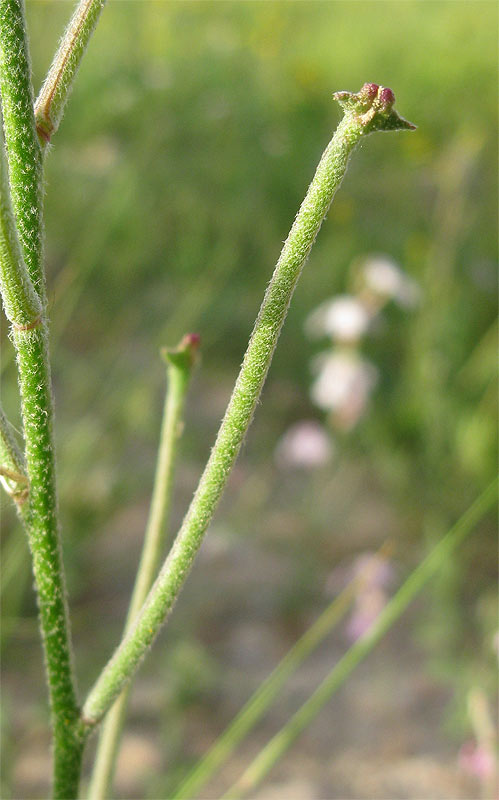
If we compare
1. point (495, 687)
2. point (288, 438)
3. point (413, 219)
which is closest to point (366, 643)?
point (495, 687)

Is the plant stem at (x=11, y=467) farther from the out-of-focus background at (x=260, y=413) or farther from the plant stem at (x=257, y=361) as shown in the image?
the out-of-focus background at (x=260, y=413)

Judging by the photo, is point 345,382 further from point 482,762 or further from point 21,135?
point 21,135

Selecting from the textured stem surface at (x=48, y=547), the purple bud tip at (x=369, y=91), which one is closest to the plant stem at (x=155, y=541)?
the textured stem surface at (x=48, y=547)

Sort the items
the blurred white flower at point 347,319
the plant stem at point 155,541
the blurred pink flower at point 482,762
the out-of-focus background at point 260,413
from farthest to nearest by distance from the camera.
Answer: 1. the blurred white flower at point 347,319
2. the out-of-focus background at point 260,413
3. the blurred pink flower at point 482,762
4. the plant stem at point 155,541

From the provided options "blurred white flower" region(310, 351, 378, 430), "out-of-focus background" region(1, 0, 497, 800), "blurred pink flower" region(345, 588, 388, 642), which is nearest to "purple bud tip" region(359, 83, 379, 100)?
"out-of-focus background" region(1, 0, 497, 800)

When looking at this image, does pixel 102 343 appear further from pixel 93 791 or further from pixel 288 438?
pixel 93 791

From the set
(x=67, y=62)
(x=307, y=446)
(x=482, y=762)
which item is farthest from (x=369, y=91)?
(x=307, y=446)
